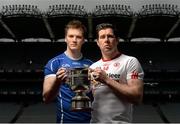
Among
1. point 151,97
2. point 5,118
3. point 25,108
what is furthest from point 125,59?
point 151,97

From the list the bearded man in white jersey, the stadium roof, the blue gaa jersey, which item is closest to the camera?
the bearded man in white jersey

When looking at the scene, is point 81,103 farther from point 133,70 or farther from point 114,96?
point 133,70

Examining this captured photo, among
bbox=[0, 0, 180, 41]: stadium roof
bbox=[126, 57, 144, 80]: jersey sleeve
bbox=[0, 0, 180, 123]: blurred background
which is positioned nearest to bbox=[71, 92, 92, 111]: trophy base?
bbox=[126, 57, 144, 80]: jersey sleeve

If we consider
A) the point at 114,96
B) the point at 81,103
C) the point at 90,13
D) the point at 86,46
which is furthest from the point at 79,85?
the point at 86,46

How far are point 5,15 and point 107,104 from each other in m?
13.2

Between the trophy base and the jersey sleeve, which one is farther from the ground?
the jersey sleeve

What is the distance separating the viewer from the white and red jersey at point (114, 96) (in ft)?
7.68

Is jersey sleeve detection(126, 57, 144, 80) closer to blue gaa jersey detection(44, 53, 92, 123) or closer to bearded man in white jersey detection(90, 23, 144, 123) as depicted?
bearded man in white jersey detection(90, 23, 144, 123)

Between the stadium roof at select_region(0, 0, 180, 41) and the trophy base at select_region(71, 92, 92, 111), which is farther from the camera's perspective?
the stadium roof at select_region(0, 0, 180, 41)

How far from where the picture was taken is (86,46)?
63.7 ft

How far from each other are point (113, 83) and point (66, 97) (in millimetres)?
415

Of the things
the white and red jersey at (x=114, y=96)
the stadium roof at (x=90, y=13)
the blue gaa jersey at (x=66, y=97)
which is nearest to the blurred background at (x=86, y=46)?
the stadium roof at (x=90, y=13)

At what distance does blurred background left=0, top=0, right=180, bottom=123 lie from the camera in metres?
14.2

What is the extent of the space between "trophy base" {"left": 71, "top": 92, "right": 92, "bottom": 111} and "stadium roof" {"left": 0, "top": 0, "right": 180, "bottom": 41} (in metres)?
11.5
